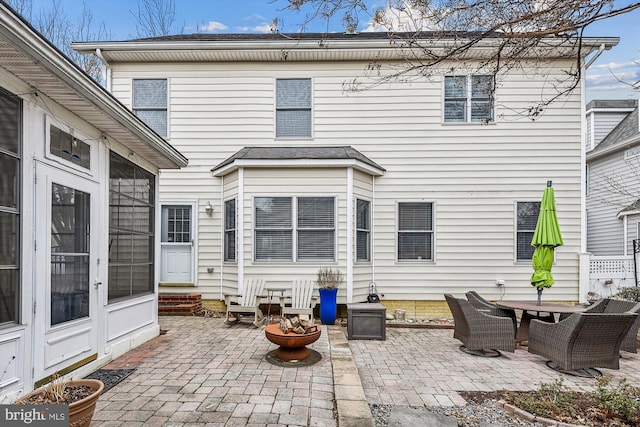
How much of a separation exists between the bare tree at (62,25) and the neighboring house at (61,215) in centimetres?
927

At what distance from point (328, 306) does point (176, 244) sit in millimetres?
3740

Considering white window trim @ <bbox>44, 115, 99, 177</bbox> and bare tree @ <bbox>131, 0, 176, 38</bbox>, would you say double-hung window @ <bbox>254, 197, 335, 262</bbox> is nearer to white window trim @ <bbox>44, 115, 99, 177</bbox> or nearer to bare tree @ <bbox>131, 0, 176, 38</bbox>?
white window trim @ <bbox>44, 115, 99, 177</bbox>

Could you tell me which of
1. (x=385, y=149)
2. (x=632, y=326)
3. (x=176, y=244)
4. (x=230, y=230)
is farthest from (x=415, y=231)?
(x=176, y=244)

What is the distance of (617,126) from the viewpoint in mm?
12719

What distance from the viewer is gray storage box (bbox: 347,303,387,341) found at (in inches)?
231

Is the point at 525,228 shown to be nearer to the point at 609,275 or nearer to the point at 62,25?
the point at 609,275

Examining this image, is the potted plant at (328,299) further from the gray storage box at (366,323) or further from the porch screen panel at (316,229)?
the gray storage box at (366,323)

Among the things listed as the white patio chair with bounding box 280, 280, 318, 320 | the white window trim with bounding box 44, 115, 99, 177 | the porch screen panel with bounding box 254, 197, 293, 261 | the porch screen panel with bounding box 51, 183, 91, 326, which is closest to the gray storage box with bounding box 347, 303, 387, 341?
the white patio chair with bounding box 280, 280, 318, 320

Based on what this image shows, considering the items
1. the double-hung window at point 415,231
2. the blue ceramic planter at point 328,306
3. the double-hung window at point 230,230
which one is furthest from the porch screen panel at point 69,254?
the double-hung window at point 415,231

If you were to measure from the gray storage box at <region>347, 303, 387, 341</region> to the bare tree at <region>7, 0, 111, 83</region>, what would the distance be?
37.9ft

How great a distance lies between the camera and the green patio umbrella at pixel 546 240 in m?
5.54

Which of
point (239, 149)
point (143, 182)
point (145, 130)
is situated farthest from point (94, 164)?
point (239, 149)

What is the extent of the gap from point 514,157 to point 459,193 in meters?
1.47

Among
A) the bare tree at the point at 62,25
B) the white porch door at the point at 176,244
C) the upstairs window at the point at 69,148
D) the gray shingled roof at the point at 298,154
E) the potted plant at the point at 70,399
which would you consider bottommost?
the potted plant at the point at 70,399
